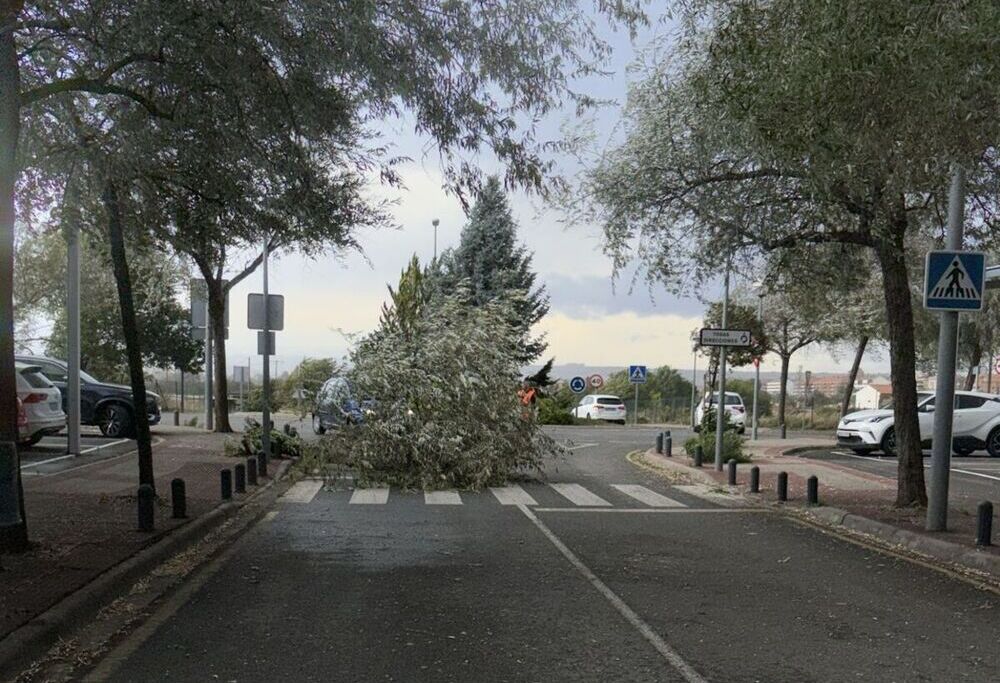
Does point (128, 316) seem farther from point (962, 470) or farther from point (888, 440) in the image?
point (888, 440)

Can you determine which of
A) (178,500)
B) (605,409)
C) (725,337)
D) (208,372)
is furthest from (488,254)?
(178,500)

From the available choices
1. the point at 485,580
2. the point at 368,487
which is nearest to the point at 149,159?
the point at 485,580

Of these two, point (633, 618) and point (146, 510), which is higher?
point (146, 510)

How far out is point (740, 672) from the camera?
538 centimetres

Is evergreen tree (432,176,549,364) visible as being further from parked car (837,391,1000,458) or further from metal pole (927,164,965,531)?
metal pole (927,164,965,531)

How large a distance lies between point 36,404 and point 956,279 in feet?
48.1

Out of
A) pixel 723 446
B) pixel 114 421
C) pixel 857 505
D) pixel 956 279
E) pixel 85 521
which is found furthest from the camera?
pixel 114 421

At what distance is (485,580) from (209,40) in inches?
203

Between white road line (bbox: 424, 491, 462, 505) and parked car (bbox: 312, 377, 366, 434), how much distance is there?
2.10 m

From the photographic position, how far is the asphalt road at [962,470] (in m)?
14.8

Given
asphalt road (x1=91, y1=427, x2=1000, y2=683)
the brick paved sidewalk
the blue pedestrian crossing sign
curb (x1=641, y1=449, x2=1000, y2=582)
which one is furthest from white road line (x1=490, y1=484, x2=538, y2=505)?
the blue pedestrian crossing sign

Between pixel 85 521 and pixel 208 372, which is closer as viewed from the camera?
pixel 85 521

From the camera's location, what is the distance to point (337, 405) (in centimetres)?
1642

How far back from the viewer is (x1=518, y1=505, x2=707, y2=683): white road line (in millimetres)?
5406
